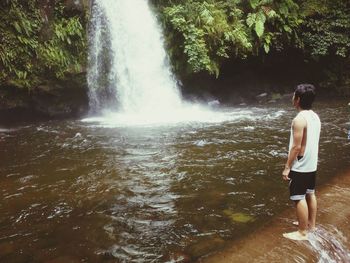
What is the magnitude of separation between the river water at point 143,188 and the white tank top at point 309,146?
3.50ft

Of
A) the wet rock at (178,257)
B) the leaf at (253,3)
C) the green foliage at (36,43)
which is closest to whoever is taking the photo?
the wet rock at (178,257)

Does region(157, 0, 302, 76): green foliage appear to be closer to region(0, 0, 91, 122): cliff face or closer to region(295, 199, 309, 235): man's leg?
region(0, 0, 91, 122): cliff face

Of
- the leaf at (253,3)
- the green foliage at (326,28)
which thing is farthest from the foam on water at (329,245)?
the green foliage at (326,28)

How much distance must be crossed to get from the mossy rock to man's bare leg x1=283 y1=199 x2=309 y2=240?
2.18ft

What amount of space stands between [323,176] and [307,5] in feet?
39.1

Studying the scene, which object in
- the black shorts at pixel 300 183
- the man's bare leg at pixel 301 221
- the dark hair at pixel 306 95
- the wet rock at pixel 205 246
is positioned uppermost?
the dark hair at pixel 306 95

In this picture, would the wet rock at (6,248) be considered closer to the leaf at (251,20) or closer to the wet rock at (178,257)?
the wet rock at (178,257)

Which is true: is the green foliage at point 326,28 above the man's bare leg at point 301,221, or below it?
above

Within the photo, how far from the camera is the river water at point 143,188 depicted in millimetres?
4363

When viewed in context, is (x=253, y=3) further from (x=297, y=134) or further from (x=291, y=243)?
(x=291, y=243)

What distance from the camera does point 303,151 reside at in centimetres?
398

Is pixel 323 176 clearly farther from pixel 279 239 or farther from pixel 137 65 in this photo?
pixel 137 65

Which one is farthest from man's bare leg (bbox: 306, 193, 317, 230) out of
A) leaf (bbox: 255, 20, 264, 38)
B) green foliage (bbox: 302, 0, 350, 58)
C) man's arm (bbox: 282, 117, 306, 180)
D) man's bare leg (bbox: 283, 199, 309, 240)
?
green foliage (bbox: 302, 0, 350, 58)

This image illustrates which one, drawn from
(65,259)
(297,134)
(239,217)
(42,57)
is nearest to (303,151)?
(297,134)
